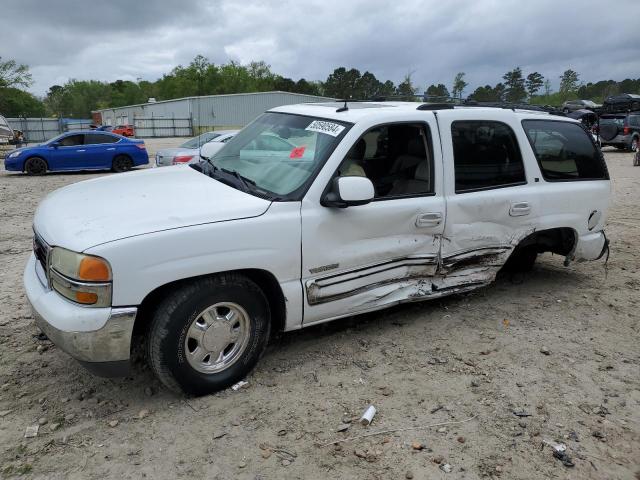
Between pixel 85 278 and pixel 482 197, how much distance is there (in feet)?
9.87

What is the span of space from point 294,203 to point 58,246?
1397mm

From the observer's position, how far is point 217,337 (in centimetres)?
319

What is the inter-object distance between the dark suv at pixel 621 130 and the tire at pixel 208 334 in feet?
69.3

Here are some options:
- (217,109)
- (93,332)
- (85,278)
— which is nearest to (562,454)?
(93,332)

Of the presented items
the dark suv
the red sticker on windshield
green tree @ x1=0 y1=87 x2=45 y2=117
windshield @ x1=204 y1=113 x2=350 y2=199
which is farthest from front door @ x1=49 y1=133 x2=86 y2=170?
green tree @ x1=0 y1=87 x2=45 y2=117

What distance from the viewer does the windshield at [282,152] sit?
138 inches

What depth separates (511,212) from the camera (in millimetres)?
4406

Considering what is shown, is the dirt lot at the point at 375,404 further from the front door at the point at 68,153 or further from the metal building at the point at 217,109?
the metal building at the point at 217,109

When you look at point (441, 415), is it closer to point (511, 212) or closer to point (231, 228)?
→ point (231, 228)

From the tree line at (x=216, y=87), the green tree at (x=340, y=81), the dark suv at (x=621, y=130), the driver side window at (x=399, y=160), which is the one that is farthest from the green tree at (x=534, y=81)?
the driver side window at (x=399, y=160)

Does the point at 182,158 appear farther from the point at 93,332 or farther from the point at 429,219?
the point at 93,332

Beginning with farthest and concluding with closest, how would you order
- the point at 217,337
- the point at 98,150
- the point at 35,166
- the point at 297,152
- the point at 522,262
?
1. the point at 98,150
2. the point at 35,166
3. the point at 522,262
4. the point at 297,152
5. the point at 217,337

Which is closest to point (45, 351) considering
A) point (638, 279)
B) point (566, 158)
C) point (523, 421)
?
point (523, 421)

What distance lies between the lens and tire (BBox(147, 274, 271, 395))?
298 centimetres
